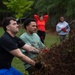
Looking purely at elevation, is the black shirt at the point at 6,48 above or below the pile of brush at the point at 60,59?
above

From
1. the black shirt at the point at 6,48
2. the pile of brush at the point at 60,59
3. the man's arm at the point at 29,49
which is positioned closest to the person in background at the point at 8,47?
the black shirt at the point at 6,48

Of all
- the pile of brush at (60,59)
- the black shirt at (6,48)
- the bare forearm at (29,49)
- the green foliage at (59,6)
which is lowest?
the green foliage at (59,6)

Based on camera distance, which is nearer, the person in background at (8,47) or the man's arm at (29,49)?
the person in background at (8,47)

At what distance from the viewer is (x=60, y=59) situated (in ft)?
18.0

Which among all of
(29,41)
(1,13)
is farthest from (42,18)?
(1,13)

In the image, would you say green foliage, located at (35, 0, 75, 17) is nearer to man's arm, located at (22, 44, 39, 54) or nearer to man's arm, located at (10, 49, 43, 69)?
man's arm, located at (22, 44, 39, 54)

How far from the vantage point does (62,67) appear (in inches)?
212

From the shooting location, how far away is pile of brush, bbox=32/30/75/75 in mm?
5344

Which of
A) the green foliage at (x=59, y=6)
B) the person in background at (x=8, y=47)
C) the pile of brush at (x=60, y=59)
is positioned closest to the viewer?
the pile of brush at (x=60, y=59)

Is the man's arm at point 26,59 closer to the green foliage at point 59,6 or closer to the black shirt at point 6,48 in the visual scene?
the black shirt at point 6,48

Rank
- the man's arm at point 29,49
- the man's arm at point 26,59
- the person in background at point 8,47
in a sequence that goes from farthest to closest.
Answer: the man's arm at point 29,49, the person in background at point 8,47, the man's arm at point 26,59

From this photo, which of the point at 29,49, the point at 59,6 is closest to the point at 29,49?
the point at 29,49

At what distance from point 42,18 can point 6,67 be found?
1213 centimetres

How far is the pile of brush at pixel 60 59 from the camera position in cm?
534
